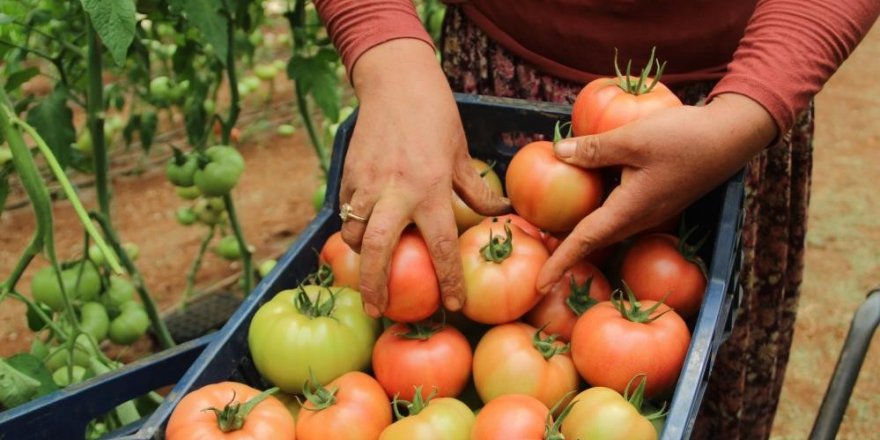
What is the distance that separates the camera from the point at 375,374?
1.16 meters

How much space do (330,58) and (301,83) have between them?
8cm

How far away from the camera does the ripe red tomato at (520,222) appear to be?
121cm

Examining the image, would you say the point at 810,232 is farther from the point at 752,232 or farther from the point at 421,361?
the point at 421,361

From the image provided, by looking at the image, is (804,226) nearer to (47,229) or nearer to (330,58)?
(330,58)

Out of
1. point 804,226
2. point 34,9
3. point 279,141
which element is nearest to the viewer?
point 804,226

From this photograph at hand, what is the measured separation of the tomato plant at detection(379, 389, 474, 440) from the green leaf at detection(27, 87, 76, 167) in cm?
101

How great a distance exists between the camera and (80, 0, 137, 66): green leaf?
1188 mm

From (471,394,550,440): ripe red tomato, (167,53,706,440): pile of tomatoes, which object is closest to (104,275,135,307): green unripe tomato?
(167,53,706,440): pile of tomatoes

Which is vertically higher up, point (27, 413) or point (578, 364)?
point (578, 364)

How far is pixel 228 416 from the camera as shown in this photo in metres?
1.00

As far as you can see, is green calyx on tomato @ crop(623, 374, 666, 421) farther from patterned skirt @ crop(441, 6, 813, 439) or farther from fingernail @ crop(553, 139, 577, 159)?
patterned skirt @ crop(441, 6, 813, 439)

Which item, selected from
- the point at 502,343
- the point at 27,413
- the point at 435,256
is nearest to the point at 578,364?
the point at 502,343

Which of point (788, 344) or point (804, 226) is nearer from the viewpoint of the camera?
point (804, 226)

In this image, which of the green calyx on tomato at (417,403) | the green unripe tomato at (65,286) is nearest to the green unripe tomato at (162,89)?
the green unripe tomato at (65,286)
